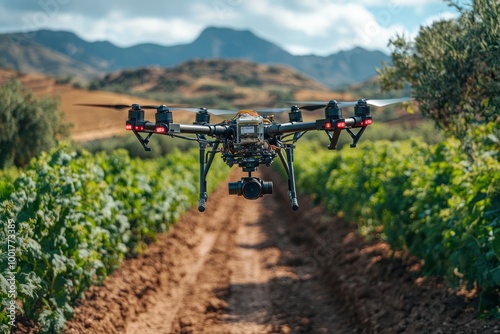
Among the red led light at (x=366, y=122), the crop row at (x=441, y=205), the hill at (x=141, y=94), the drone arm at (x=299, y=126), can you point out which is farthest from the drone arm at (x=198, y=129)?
the hill at (x=141, y=94)

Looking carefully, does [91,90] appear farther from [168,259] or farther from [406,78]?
[406,78]

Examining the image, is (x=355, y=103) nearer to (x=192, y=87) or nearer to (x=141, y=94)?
(x=141, y=94)

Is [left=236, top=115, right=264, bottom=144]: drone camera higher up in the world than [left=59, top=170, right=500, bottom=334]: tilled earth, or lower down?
higher up

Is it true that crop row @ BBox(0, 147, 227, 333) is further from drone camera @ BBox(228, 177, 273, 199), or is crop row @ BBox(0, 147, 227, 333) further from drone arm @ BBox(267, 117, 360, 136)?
drone arm @ BBox(267, 117, 360, 136)

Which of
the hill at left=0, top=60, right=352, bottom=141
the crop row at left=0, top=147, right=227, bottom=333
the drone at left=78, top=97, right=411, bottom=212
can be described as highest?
the hill at left=0, top=60, right=352, bottom=141

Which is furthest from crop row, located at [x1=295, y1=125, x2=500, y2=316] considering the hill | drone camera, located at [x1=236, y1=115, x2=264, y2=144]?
the hill

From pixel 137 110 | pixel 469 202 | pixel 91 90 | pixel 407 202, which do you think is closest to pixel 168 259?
pixel 407 202
